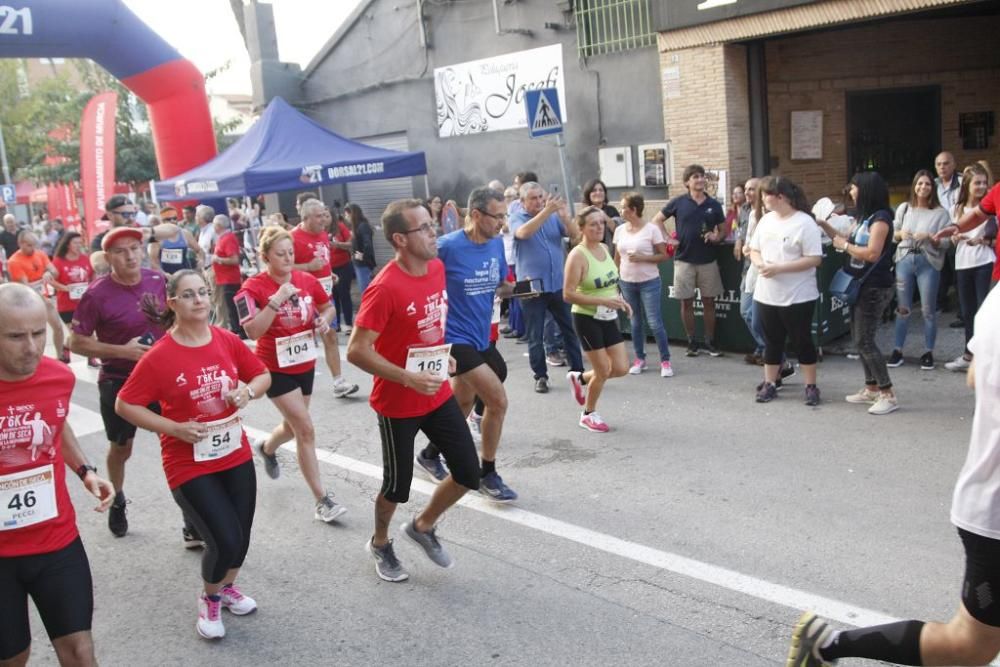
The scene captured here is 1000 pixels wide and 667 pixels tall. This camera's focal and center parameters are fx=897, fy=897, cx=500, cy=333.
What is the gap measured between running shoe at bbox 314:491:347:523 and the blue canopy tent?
9.02 meters

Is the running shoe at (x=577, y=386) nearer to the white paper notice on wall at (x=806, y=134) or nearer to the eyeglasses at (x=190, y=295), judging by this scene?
the eyeglasses at (x=190, y=295)

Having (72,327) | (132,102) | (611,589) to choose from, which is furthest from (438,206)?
(132,102)

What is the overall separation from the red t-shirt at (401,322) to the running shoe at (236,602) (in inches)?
44.6

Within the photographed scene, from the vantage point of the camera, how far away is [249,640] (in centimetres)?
419

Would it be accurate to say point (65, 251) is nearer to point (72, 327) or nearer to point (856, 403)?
point (72, 327)

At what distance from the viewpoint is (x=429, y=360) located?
4547 millimetres

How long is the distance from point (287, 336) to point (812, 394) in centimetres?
419

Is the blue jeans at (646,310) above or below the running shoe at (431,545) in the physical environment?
above

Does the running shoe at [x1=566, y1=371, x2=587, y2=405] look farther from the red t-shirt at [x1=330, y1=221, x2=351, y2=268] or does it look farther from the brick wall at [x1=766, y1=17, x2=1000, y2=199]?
the brick wall at [x1=766, y1=17, x2=1000, y2=199]

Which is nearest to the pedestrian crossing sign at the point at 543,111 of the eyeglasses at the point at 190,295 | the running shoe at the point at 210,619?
the eyeglasses at the point at 190,295

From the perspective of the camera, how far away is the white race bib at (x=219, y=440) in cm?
402

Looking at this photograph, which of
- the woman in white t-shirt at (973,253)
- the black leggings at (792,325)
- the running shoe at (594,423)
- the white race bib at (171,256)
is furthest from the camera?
the white race bib at (171,256)

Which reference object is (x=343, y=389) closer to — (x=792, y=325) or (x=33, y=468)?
(x=792, y=325)

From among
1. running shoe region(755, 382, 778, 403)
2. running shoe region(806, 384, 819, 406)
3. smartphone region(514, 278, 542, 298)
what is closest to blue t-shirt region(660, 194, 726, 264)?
running shoe region(755, 382, 778, 403)
